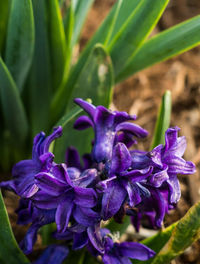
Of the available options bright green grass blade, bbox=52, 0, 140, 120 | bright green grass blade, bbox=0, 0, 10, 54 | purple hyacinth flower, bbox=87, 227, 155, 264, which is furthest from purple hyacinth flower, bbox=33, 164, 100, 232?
bright green grass blade, bbox=0, 0, 10, 54

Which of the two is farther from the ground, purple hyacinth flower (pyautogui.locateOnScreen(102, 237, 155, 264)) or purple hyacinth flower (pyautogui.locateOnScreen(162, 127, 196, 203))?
purple hyacinth flower (pyautogui.locateOnScreen(162, 127, 196, 203))

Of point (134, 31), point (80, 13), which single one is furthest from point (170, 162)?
point (80, 13)

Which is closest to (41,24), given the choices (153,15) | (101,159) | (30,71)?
(30,71)

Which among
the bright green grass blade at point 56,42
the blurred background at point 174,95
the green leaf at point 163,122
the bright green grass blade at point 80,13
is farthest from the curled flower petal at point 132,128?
the blurred background at point 174,95

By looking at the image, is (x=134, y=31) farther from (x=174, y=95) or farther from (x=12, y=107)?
(x=174, y=95)

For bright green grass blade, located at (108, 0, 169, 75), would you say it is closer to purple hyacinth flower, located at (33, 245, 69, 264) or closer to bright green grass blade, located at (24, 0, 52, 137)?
bright green grass blade, located at (24, 0, 52, 137)

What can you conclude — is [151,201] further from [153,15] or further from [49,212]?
[153,15]

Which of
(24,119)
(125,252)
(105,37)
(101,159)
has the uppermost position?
(105,37)

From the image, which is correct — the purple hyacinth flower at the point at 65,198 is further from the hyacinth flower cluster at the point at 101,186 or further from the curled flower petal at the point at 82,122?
the curled flower petal at the point at 82,122
